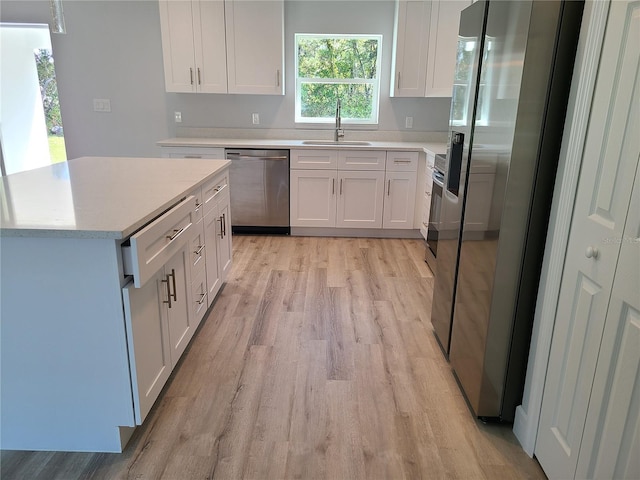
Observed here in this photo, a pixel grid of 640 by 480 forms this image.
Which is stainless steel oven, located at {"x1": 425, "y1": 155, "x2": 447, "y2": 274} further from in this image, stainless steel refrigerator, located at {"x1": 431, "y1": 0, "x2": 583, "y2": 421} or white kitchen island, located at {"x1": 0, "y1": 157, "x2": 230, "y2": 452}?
white kitchen island, located at {"x1": 0, "y1": 157, "x2": 230, "y2": 452}

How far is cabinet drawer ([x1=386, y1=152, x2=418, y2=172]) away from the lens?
4.23 metres

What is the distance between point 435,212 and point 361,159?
1023mm

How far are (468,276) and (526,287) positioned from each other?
0.33 meters

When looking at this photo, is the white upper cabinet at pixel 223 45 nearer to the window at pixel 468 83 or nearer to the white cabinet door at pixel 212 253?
the white cabinet door at pixel 212 253

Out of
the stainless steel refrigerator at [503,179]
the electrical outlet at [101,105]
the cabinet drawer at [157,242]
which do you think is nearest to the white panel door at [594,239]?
the stainless steel refrigerator at [503,179]

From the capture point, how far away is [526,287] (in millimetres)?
1697

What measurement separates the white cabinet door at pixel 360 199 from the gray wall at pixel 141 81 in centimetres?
80

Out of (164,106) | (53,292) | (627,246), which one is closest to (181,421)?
(53,292)

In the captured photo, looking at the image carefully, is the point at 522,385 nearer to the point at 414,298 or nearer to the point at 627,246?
the point at 627,246

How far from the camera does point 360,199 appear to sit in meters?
4.36

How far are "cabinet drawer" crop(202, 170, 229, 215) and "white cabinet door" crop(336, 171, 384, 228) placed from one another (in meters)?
1.53

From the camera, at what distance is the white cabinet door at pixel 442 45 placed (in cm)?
408

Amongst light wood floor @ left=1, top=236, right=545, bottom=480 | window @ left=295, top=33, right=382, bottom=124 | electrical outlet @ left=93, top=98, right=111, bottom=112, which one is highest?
A: window @ left=295, top=33, right=382, bottom=124

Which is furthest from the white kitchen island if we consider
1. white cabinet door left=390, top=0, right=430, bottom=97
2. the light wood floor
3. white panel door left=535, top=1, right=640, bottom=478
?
white cabinet door left=390, top=0, right=430, bottom=97
